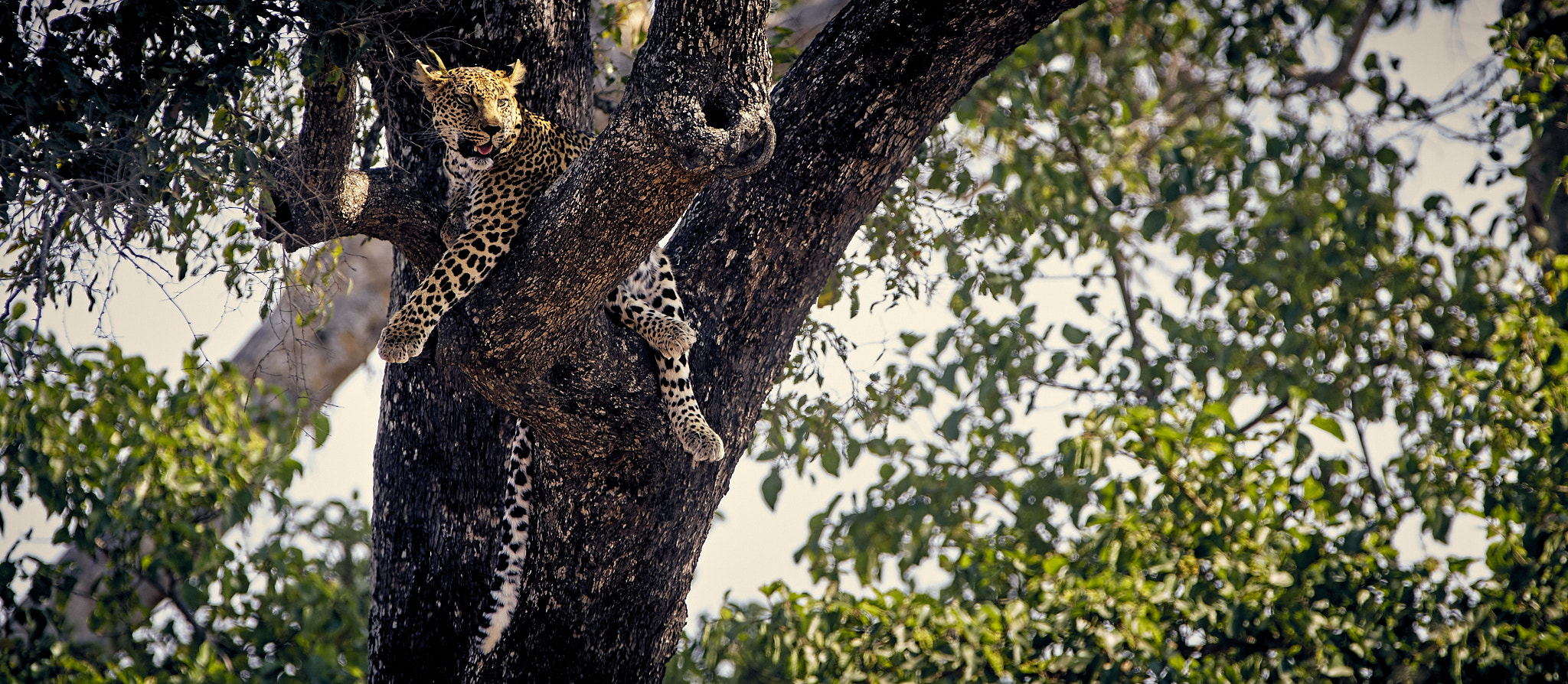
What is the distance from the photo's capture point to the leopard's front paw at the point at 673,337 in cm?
320

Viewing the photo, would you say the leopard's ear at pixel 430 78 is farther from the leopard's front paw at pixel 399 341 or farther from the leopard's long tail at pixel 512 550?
the leopard's long tail at pixel 512 550

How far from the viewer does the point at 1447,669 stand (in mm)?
4238

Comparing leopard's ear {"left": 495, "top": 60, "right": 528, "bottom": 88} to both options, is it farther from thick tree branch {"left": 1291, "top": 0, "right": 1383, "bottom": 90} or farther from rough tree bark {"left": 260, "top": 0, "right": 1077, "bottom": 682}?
thick tree branch {"left": 1291, "top": 0, "right": 1383, "bottom": 90}

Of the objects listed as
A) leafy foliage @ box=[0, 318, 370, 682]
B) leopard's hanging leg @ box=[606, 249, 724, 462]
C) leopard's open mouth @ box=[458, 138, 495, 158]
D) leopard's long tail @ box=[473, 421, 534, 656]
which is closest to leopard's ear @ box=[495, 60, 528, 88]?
leopard's open mouth @ box=[458, 138, 495, 158]

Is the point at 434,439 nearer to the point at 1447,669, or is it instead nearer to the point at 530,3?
the point at 530,3

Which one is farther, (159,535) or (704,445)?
(159,535)

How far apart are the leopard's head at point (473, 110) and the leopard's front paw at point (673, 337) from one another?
695 millimetres

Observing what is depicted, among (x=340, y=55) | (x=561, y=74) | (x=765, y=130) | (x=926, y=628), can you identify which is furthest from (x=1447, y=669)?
(x=340, y=55)

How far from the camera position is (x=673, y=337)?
321 centimetres

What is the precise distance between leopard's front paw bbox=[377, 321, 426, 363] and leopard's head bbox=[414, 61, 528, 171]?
59cm

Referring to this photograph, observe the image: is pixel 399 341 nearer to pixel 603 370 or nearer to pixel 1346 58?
pixel 603 370

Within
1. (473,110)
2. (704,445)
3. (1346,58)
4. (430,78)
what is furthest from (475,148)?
(1346,58)

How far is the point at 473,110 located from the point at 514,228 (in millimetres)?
368

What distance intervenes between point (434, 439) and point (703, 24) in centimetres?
152
